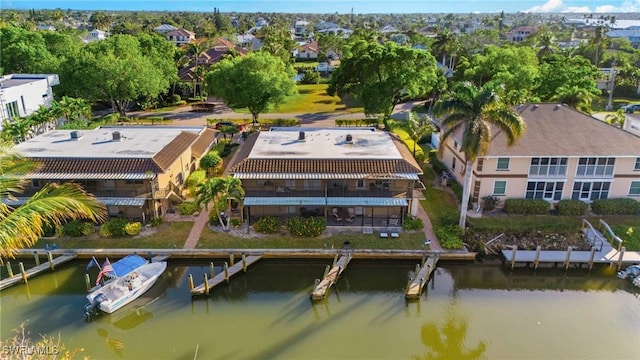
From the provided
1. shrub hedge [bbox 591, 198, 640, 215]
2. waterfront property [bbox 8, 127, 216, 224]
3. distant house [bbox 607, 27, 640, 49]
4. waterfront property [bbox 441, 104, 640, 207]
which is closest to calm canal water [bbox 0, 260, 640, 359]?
waterfront property [bbox 8, 127, 216, 224]

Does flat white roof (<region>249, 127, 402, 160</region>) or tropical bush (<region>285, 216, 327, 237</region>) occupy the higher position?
flat white roof (<region>249, 127, 402, 160</region>)

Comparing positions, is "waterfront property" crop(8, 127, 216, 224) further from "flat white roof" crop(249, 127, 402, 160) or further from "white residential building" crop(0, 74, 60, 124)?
"white residential building" crop(0, 74, 60, 124)

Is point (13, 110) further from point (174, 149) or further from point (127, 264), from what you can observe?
point (127, 264)

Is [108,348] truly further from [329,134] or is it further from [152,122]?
[152,122]

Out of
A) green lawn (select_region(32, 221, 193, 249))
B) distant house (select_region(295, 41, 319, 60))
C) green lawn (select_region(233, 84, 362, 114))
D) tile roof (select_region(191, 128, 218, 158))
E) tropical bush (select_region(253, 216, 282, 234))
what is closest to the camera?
green lawn (select_region(32, 221, 193, 249))

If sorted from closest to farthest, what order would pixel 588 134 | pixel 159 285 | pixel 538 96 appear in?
pixel 159 285
pixel 588 134
pixel 538 96

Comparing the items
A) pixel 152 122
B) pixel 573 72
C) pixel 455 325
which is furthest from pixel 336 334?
pixel 573 72

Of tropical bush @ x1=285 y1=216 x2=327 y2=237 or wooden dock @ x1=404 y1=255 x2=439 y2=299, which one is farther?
tropical bush @ x1=285 y1=216 x2=327 y2=237
